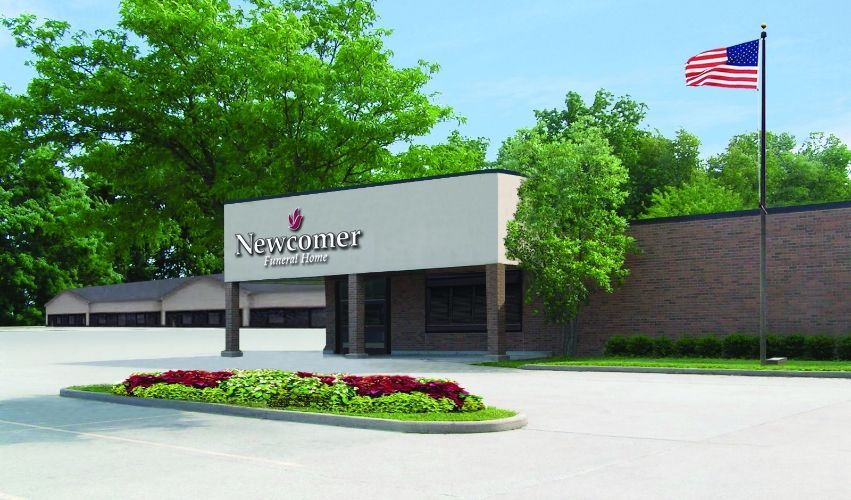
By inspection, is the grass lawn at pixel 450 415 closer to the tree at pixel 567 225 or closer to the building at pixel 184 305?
the tree at pixel 567 225

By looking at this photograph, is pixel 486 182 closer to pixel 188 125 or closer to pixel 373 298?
pixel 373 298

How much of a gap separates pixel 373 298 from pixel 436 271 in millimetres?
3456

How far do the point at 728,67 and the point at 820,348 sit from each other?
8.49m

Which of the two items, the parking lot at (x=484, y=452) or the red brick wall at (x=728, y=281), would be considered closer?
the parking lot at (x=484, y=452)

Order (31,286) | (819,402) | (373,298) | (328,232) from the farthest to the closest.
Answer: (31,286)
(373,298)
(328,232)
(819,402)

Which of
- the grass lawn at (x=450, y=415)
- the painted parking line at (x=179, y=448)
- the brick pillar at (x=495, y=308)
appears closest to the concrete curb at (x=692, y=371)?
the brick pillar at (x=495, y=308)

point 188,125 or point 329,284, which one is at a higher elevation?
point 188,125

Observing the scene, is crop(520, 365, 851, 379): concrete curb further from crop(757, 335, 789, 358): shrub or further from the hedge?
crop(757, 335, 789, 358): shrub

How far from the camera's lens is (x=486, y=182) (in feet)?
Answer: 102

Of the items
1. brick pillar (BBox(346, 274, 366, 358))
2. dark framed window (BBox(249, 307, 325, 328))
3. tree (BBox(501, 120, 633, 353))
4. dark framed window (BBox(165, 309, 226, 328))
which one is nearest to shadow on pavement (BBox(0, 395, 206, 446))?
tree (BBox(501, 120, 633, 353))

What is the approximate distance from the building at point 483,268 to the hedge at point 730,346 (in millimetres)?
1244

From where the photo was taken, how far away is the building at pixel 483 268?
96.4 ft

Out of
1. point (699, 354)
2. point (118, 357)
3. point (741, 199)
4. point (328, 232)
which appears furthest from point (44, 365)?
point (741, 199)

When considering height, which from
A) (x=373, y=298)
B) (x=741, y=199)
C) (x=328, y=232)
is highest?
(x=741, y=199)
